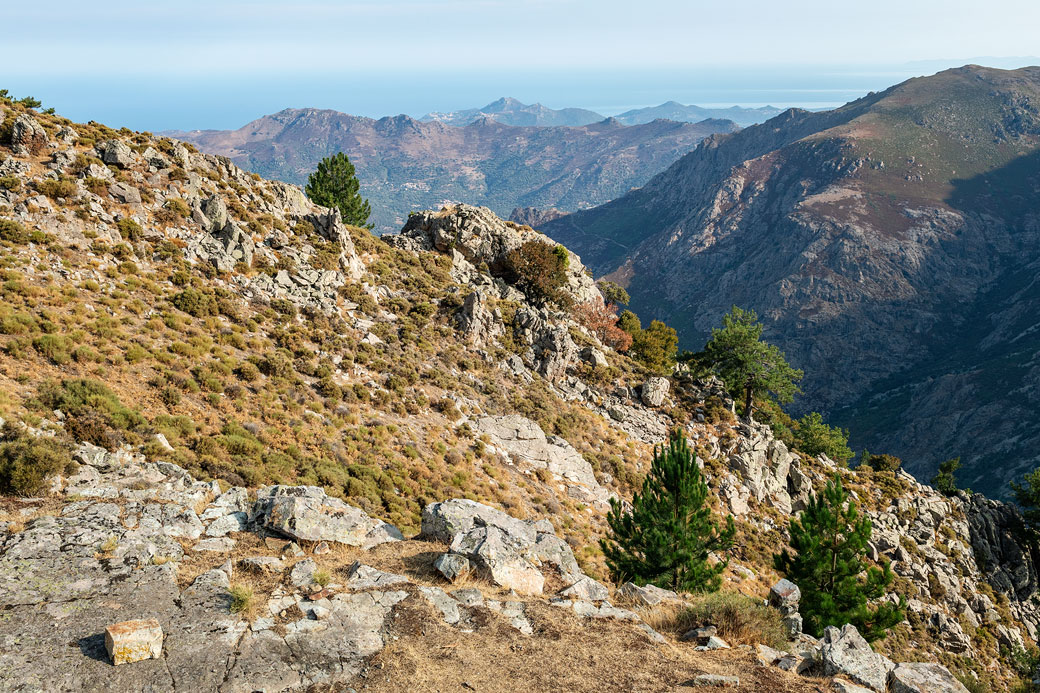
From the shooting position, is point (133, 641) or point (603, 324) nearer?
point (133, 641)

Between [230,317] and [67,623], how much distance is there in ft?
89.6

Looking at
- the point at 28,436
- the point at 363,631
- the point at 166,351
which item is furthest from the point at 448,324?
the point at 363,631

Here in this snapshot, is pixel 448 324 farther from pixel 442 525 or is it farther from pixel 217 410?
pixel 442 525

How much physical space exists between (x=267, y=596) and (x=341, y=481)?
11.7m

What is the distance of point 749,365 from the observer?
53.1m

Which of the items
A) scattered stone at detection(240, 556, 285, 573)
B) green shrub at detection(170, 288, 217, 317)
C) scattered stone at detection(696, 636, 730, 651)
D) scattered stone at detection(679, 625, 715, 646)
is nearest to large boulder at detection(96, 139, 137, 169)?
green shrub at detection(170, 288, 217, 317)

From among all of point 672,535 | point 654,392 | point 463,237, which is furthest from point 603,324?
point 672,535

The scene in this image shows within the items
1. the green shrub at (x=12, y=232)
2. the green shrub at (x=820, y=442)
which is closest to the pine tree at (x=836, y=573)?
the green shrub at (x=820, y=442)

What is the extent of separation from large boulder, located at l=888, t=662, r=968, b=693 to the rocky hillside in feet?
0.33

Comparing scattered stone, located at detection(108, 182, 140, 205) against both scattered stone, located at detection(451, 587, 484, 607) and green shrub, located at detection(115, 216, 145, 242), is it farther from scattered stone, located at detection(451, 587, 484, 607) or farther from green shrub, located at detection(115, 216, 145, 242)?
scattered stone, located at detection(451, 587, 484, 607)

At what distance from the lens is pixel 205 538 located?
16.3 metres

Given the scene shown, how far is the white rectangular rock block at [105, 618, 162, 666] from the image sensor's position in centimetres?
1051

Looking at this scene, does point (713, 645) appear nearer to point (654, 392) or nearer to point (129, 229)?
point (654, 392)

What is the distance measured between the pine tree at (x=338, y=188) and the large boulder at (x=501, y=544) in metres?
64.1
